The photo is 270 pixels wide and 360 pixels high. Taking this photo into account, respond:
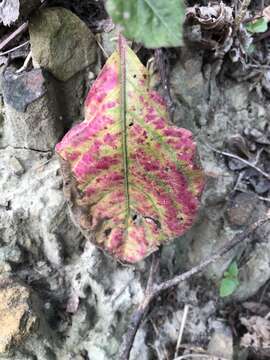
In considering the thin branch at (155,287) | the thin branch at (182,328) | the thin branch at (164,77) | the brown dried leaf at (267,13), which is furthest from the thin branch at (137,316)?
the brown dried leaf at (267,13)

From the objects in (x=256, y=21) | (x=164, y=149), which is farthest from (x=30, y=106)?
(x=256, y=21)

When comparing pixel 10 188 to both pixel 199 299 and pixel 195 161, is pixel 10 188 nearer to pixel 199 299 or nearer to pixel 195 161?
pixel 195 161

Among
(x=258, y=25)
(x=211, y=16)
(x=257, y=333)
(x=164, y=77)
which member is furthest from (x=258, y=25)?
(x=257, y=333)

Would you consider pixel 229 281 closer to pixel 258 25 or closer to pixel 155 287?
pixel 155 287

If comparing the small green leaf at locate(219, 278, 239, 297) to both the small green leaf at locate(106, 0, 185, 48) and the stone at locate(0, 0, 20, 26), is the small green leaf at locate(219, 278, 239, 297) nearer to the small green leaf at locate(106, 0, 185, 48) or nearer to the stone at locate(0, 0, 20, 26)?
the small green leaf at locate(106, 0, 185, 48)

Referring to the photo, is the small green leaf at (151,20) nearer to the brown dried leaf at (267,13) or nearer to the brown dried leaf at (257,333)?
the brown dried leaf at (267,13)

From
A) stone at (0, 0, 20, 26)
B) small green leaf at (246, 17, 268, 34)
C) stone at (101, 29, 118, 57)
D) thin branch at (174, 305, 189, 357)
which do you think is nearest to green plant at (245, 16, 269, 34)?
small green leaf at (246, 17, 268, 34)
